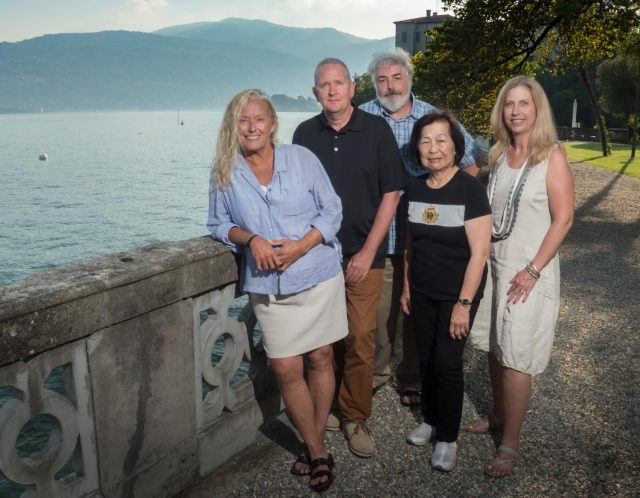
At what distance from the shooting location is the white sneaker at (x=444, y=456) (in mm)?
3420

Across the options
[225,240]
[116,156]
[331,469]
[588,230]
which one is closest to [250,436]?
[331,469]

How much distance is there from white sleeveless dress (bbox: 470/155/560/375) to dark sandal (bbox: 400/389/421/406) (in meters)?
1.04

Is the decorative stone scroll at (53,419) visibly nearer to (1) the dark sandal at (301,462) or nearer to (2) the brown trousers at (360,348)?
(1) the dark sandal at (301,462)

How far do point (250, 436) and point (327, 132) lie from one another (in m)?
1.91

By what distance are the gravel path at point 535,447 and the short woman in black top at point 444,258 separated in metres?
0.22

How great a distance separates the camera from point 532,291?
321 centimetres

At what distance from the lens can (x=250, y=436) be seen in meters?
3.74

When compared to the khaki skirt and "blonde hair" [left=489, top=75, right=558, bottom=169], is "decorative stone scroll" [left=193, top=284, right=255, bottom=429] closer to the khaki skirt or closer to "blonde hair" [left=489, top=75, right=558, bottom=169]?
the khaki skirt

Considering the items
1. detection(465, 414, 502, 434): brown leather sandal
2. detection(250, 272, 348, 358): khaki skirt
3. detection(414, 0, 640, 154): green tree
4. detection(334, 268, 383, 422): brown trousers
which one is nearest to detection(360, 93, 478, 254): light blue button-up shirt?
detection(334, 268, 383, 422): brown trousers

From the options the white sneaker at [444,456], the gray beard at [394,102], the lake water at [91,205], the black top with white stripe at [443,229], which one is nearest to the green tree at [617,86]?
the lake water at [91,205]

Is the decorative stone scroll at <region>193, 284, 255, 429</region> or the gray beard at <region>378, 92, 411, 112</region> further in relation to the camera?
the gray beard at <region>378, 92, 411, 112</region>

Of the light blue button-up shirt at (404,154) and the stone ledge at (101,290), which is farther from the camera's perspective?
the light blue button-up shirt at (404,154)

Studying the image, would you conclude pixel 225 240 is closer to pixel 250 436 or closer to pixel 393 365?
pixel 250 436

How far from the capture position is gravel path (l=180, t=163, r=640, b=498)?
3283mm
